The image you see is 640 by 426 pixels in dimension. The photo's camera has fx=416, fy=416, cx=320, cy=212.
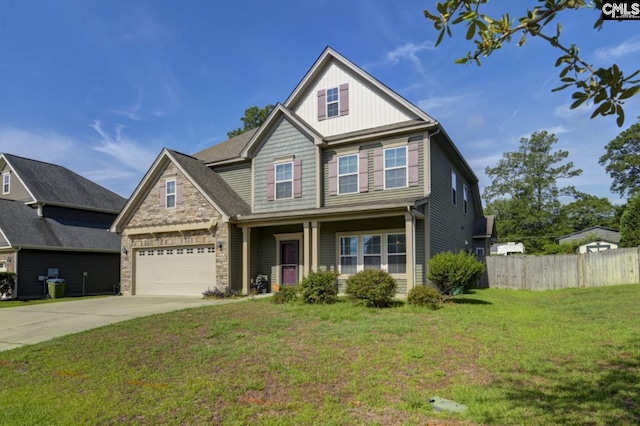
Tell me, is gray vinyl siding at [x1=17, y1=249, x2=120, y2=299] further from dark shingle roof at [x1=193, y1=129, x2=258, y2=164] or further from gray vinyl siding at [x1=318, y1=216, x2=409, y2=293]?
gray vinyl siding at [x1=318, y1=216, x2=409, y2=293]

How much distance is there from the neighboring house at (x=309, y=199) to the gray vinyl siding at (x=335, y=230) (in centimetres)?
4

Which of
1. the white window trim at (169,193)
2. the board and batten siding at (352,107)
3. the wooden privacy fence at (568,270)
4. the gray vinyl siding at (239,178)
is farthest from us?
the gray vinyl siding at (239,178)

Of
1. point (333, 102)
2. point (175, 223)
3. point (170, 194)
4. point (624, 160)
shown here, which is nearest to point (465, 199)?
point (333, 102)

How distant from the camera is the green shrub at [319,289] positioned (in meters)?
12.0

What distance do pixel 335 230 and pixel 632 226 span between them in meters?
16.0

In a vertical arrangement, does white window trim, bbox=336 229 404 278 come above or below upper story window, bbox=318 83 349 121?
below

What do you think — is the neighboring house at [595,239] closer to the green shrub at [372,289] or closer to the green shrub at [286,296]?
the green shrub at [372,289]

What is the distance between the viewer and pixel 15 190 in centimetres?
2475

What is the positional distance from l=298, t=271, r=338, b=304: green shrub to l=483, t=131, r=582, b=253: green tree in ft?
140

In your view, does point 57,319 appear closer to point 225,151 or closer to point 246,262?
point 246,262

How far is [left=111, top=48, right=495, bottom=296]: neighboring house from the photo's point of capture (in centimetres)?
1501

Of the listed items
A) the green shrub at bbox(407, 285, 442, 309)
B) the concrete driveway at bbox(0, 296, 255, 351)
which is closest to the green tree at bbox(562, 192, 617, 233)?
the green shrub at bbox(407, 285, 442, 309)

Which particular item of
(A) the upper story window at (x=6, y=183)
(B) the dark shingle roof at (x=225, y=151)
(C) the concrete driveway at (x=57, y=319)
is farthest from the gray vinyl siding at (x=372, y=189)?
(A) the upper story window at (x=6, y=183)

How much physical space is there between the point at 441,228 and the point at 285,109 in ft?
26.0
